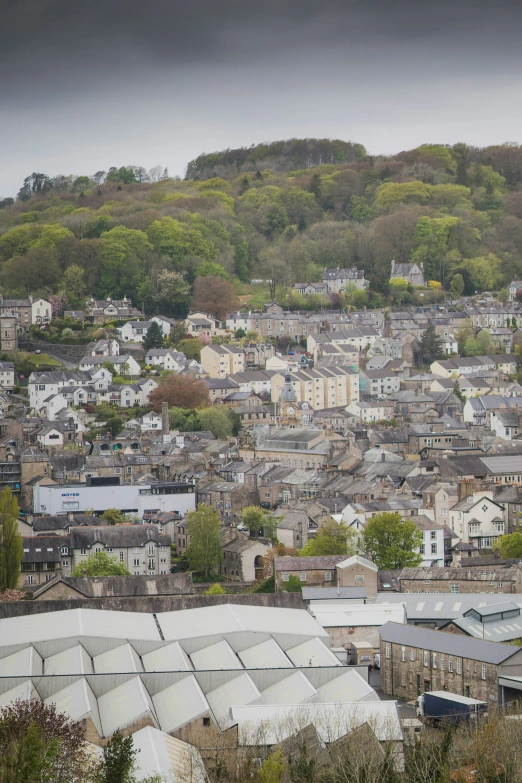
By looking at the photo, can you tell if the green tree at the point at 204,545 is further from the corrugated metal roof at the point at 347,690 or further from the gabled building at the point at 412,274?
the gabled building at the point at 412,274

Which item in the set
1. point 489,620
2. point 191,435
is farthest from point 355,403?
point 489,620

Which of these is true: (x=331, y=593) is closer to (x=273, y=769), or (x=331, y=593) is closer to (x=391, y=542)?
(x=391, y=542)

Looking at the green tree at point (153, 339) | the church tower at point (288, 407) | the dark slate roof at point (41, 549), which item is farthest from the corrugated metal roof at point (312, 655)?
the green tree at point (153, 339)

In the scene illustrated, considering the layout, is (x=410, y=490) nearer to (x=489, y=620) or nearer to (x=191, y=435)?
(x=191, y=435)

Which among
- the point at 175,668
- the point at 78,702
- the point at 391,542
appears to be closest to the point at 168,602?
the point at 175,668

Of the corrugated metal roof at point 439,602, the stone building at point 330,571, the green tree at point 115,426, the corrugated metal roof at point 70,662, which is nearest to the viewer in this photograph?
the corrugated metal roof at point 70,662

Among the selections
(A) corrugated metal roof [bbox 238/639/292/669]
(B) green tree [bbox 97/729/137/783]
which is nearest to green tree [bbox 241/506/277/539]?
(A) corrugated metal roof [bbox 238/639/292/669]

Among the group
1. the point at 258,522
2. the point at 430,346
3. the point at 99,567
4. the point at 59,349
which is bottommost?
the point at 258,522
